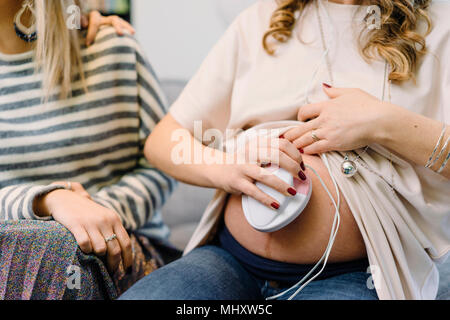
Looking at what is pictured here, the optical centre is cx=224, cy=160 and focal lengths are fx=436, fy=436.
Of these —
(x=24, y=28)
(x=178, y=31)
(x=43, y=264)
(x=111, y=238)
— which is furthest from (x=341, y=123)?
(x=178, y=31)

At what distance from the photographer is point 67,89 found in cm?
99

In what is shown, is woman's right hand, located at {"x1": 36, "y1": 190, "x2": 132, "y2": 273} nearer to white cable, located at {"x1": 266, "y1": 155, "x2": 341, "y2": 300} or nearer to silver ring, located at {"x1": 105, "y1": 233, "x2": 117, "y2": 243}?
silver ring, located at {"x1": 105, "y1": 233, "x2": 117, "y2": 243}

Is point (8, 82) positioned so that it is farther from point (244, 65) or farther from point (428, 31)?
point (428, 31)

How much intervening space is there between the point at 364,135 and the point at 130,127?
0.57 metres

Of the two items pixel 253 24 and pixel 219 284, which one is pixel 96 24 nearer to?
pixel 253 24

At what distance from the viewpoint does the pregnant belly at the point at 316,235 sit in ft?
2.57

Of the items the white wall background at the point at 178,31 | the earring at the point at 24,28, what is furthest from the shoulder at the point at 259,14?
the white wall background at the point at 178,31

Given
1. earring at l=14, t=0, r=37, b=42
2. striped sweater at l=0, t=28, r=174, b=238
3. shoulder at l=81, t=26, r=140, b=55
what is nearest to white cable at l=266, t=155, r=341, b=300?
striped sweater at l=0, t=28, r=174, b=238

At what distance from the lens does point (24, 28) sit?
38.0 inches

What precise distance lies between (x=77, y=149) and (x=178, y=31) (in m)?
1.04

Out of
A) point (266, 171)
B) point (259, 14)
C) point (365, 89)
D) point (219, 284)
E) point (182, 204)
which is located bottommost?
point (182, 204)

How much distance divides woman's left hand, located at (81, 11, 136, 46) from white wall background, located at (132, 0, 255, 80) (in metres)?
0.69

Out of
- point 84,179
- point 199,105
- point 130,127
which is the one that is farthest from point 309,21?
point 84,179

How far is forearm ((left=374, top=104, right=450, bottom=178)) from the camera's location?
29.4 inches
